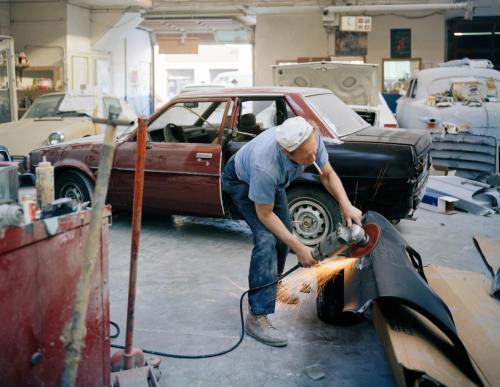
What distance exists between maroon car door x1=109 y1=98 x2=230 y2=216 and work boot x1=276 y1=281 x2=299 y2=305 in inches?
61.6

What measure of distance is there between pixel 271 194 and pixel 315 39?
616 inches

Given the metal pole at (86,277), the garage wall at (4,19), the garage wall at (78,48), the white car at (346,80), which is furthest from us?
the garage wall at (78,48)

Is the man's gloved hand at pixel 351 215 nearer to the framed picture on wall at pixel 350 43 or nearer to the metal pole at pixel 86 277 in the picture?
the metal pole at pixel 86 277

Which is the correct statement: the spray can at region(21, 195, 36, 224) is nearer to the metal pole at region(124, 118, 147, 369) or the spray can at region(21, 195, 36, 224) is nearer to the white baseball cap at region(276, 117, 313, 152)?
the metal pole at region(124, 118, 147, 369)

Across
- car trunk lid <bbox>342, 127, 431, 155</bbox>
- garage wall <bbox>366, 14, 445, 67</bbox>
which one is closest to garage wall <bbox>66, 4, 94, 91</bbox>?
garage wall <bbox>366, 14, 445, 67</bbox>

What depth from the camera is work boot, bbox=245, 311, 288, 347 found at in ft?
12.8

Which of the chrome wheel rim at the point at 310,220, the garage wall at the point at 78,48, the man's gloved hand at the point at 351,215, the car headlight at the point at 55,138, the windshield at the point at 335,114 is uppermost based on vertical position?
the garage wall at the point at 78,48

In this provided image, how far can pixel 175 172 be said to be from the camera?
248 inches

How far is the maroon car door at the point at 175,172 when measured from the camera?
6.11m

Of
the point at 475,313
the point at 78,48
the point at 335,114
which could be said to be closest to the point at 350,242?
the point at 475,313

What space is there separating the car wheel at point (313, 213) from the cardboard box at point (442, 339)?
175cm

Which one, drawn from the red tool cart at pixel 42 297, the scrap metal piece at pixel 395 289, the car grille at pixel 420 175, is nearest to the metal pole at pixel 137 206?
the red tool cart at pixel 42 297

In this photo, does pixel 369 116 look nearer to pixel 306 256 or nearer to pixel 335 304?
pixel 335 304

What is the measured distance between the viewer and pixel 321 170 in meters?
4.10
